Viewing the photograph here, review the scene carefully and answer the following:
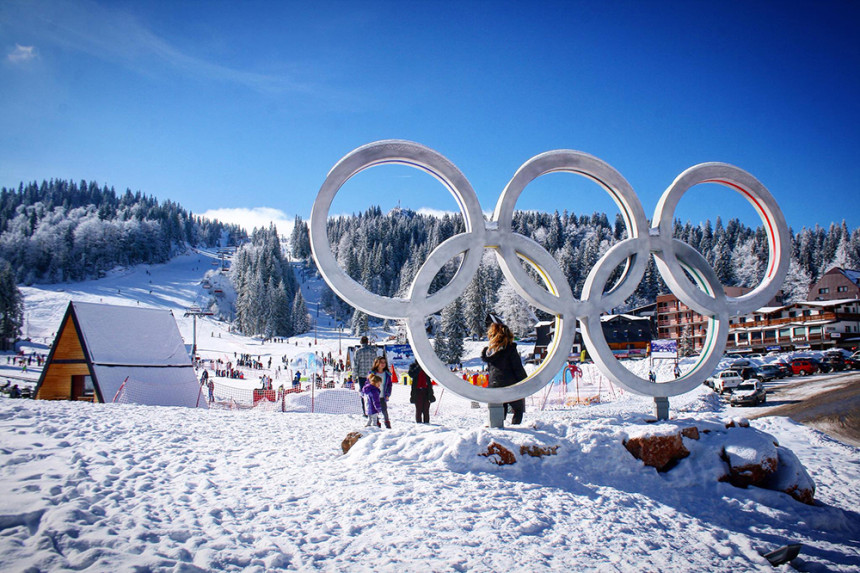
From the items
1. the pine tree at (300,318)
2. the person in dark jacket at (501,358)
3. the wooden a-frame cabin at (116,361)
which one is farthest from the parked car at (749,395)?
the pine tree at (300,318)

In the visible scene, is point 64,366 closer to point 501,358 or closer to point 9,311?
point 501,358

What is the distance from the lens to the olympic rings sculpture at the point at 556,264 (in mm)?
8477

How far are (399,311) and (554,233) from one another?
131815mm

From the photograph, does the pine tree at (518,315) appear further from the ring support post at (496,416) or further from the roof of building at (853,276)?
the ring support post at (496,416)

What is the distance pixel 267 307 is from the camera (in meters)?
95.1

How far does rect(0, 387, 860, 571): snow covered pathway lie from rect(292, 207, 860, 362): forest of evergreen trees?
4647cm

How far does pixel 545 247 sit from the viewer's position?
113125mm

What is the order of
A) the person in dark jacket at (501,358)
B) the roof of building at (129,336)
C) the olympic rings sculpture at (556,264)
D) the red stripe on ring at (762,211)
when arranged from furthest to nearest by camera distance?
the roof of building at (129,336) < the red stripe on ring at (762,211) < the person in dark jacket at (501,358) < the olympic rings sculpture at (556,264)

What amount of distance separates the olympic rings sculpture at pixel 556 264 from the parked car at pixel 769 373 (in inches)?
997

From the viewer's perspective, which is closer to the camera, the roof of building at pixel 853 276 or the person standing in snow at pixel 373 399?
the person standing in snow at pixel 373 399

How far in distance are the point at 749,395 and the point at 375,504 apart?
22.5 m

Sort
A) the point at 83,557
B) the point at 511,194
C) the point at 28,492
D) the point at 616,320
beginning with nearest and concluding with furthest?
the point at 83,557 < the point at 28,492 < the point at 511,194 < the point at 616,320

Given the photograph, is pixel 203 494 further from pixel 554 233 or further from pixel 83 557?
pixel 554 233

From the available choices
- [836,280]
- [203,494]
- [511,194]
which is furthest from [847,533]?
[836,280]
